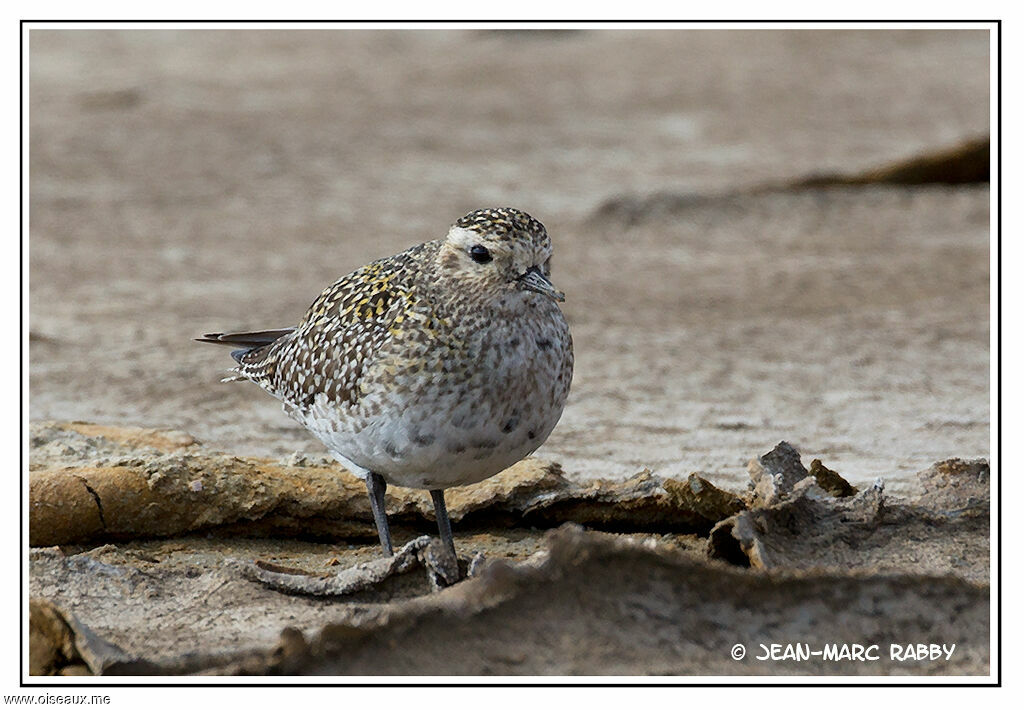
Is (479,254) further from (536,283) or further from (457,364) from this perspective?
(457,364)

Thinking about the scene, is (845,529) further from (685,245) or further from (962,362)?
(685,245)

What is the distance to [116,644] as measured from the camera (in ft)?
15.1

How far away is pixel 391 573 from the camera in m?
4.97

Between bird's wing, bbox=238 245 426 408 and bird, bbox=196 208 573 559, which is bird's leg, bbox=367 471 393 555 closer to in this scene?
bird, bbox=196 208 573 559

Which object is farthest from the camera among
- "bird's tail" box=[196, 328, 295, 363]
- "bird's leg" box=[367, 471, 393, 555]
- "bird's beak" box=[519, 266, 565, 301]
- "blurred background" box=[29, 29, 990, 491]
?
"blurred background" box=[29, 29, 990, 491]

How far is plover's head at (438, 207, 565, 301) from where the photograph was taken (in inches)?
204

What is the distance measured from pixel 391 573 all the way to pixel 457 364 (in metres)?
0.79

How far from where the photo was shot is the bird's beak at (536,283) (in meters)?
5.09

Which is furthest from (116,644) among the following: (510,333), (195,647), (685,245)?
(685,245)

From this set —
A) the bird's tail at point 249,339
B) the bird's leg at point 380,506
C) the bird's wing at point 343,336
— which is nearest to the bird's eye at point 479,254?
the bird's wing at point 343,336

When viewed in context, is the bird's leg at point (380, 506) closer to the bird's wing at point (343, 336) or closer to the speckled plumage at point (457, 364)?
the speckled plumage at point (457, 364)

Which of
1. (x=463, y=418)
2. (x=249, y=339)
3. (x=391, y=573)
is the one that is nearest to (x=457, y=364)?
(x=463, y=418)

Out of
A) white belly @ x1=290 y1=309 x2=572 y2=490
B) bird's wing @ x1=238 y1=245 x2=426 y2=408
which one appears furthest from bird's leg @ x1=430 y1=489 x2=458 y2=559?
bird's wing @ x1=238 y1=245 x2=426 y2=408
